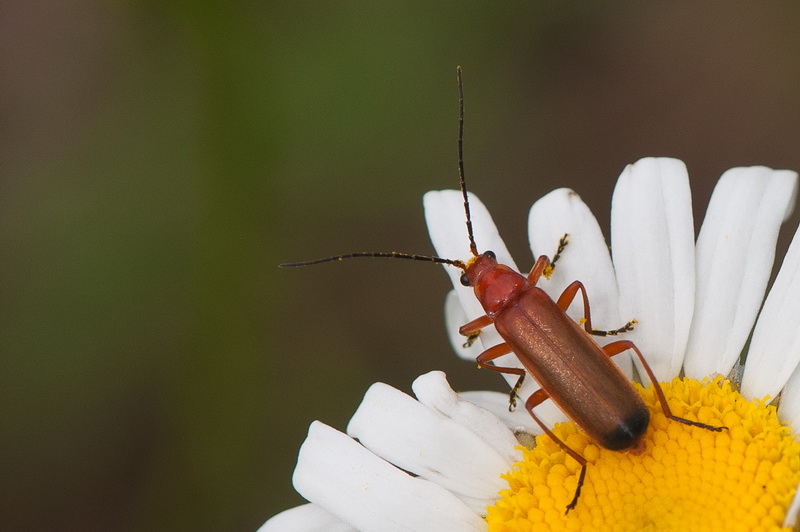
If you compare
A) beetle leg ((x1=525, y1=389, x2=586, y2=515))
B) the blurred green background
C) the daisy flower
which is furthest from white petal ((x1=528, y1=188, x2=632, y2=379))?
the blurred green background

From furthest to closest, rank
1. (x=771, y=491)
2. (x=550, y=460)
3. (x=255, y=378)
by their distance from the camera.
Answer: (x=255, y=378) → (x=550, y=460) → (x=771, y=491)

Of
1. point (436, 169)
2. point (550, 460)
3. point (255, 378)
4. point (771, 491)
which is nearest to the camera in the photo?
point (771, 491)

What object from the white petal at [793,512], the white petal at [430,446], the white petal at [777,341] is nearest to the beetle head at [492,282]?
the white petal at [430,446]

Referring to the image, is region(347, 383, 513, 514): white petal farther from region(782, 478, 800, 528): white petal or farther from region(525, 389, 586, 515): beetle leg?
region(782, 478, 800, 528): white petal

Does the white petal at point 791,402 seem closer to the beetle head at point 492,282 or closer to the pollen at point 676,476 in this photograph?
the pollen at point 676,476

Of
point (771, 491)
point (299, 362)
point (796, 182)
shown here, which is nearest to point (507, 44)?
point (299, 362)

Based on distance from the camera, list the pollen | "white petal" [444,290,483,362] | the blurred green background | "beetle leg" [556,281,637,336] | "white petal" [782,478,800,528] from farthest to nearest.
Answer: the blurred green background → "white petal" [444,290,483,362] → "beetle leg" [556,281,637,336] → the pollen → "white petal" [782,478,800,528]

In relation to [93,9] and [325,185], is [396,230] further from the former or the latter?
[93,9]
